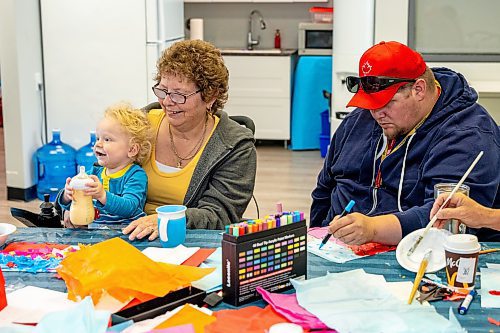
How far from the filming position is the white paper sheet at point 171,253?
6.37 ft

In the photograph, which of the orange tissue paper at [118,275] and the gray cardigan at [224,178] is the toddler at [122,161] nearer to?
the gray cardigan at [224,178]

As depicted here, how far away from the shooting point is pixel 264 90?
276 inches

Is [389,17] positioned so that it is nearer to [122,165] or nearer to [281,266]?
[122,165]

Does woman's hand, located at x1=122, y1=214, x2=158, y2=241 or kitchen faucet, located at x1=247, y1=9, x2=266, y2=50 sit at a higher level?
Answer: kitchen faucet, located at x1=247, y1=9, x2=266, y2=50

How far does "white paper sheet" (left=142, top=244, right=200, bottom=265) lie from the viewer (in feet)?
6.37

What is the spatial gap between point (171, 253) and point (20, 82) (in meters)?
3.55

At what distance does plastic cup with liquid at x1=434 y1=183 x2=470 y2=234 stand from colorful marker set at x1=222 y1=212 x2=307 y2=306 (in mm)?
427

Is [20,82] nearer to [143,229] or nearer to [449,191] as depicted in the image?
[143,229]

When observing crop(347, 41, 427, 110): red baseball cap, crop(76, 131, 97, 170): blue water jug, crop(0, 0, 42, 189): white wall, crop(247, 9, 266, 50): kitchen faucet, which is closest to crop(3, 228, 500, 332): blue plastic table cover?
crop(347, 41, 427, 110): red baseball cap

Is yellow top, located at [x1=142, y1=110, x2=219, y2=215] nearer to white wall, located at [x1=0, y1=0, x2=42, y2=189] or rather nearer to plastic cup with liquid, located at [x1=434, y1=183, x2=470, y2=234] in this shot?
plastic cup with liquid, located at [x1=434, y1=183, x2=470, y2=234]

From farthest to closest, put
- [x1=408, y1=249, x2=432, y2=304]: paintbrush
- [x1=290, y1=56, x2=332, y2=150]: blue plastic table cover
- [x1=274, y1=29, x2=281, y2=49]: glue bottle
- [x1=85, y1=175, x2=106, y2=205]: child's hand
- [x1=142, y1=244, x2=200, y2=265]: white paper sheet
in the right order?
[x1=274, y1=29, x2=281, y2=49]: glue bottle, [x1=290, y1=56, x2=332, y2=150]: blue plastic table cover, [x1=85, y1=175, x2=106, y2=205]: child's hand, [x1=142, y1=244, x2=200, y2=265]: white paper sheet, [x1=408, y1=249, x2=432, y2=304]: paintbrush

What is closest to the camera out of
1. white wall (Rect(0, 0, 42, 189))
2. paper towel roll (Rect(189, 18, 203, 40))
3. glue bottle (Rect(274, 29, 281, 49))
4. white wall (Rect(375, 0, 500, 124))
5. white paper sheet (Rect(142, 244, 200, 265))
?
white paper sheet (Rect(142, 244, 200, 265))

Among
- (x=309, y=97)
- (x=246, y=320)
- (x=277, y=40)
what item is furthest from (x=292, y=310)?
(x=277, y=40)

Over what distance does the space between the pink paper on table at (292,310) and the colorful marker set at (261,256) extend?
0.04m
